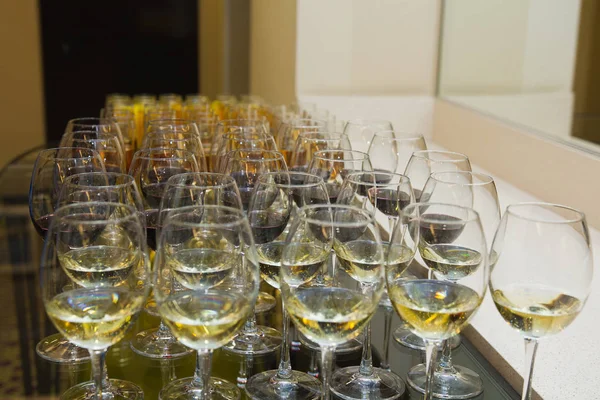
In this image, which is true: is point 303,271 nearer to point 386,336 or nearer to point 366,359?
point 366,359

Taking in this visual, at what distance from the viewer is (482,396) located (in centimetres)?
96

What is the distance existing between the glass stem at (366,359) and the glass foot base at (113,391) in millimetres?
310

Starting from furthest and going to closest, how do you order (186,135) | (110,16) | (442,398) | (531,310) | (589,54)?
(110,16)
(589,54)
(186,135)
(442,398)
(531,310)

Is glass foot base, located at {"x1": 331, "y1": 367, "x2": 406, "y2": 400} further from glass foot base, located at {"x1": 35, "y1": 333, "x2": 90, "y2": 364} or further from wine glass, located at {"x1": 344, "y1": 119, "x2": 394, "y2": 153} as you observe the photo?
wine glass, located at {"x1": 344, "y1": 119, "x2": 394, "y2": 153}

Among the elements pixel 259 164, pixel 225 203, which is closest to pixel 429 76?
pixel 259 164

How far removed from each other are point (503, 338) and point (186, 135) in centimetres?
76

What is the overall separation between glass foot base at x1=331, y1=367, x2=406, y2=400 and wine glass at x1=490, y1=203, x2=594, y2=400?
0.20 meters

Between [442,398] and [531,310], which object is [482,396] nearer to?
[442,398]

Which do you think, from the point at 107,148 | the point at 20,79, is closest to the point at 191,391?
the point at 107,148

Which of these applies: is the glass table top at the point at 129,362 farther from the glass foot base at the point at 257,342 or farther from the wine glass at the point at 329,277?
the wine glass at the point at 329,277

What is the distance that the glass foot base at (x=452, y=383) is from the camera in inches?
37.9

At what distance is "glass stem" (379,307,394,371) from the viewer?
1.06 meters

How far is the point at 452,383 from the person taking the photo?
0.99 meters

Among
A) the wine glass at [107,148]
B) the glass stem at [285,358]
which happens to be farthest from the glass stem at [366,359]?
the wine glass at [107,148]
